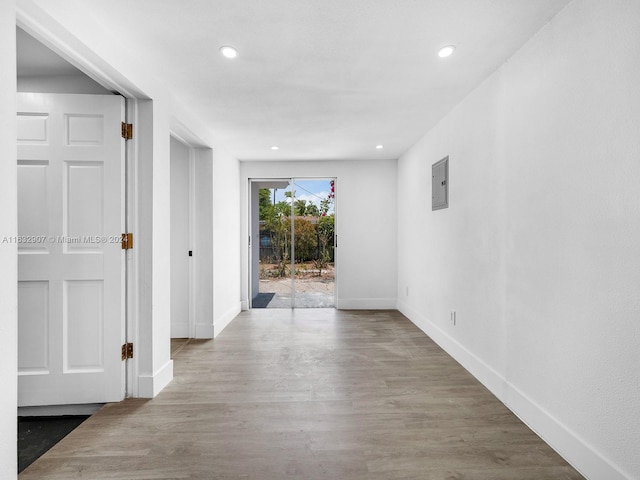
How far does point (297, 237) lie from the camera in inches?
230

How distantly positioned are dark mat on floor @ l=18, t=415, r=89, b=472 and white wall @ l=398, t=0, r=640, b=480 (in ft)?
9.85

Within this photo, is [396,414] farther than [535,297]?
Yes

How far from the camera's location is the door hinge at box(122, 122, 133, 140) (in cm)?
252

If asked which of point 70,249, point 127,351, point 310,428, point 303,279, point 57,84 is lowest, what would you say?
point 310,428

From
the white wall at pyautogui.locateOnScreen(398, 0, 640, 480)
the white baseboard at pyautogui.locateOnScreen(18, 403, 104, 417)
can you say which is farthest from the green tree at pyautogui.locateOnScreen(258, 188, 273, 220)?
Result: the white baseboard at pyautogui.locateOnScreen(18, 403, 104, 417)

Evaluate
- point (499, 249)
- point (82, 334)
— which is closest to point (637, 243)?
point (499, 249)

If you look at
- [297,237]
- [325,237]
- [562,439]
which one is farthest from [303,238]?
[562,439]

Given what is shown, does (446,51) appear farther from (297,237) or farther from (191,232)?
(297,237)

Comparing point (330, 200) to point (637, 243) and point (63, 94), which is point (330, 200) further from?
point (637, 243)

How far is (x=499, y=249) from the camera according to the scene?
8.46 feet

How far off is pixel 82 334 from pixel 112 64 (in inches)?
71.8

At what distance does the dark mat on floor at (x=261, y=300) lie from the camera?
583cm

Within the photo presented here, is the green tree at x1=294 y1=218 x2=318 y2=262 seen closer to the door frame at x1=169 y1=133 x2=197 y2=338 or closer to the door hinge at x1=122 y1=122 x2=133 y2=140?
the door frame at x1=169 y1=133 x2=197 y2=338

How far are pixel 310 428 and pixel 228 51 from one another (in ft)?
8.16
